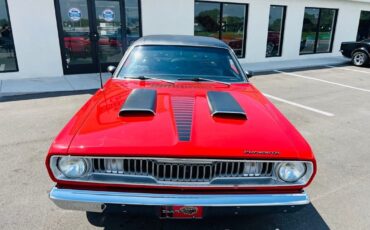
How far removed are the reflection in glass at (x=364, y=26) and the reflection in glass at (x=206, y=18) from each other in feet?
33.2

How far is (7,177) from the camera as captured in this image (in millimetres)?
3410

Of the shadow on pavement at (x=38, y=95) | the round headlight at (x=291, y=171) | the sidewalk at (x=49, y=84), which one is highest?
the round headlight at (x=291, y=171)

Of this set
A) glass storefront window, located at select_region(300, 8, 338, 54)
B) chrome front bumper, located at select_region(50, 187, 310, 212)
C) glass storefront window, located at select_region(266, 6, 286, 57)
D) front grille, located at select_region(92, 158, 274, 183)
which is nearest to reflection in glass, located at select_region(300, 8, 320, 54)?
glass storefront window, located at select_region(300, 8, 338, 54)

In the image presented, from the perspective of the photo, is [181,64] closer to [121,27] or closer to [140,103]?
[140,103]

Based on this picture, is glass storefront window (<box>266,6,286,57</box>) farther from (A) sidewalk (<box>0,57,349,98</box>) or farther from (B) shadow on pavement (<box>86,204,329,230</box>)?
(B) shadow on pavement (<box>86,204,329,230</box>)

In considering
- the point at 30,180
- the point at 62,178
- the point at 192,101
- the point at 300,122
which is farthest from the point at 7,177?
the point at 300,122

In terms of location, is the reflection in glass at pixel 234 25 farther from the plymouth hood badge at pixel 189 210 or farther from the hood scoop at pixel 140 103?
the plymouth hood badge at pixel 189 210

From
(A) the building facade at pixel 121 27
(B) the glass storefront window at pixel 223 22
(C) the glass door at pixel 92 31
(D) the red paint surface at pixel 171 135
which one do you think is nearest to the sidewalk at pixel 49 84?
(A) the building facade at pixel 121 27

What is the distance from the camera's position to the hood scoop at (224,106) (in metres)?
2.45

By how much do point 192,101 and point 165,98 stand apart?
262 mm

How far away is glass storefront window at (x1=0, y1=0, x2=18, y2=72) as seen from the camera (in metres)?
8.28

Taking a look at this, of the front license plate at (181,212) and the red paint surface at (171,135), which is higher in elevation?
the red paint surface at (171,135)

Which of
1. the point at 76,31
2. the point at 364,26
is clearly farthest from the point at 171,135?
the point at 364,26

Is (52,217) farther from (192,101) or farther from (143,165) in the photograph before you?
(192,101)
